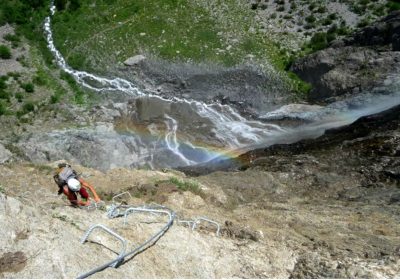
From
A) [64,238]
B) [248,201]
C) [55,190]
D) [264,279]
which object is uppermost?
[64,238]

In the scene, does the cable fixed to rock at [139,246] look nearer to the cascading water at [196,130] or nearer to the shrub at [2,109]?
the cascading water at [196,130]

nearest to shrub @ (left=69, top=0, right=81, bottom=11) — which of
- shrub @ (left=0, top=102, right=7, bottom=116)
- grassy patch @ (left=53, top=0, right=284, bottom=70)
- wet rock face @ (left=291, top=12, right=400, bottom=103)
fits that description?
grassy patch @ (left=53, top=0, right=284, bottom=70)

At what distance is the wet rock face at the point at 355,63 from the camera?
33.0m

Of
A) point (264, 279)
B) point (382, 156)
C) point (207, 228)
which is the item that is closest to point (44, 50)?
point (382, 156)

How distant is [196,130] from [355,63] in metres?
11.1

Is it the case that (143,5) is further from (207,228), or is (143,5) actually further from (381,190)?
(207,228)

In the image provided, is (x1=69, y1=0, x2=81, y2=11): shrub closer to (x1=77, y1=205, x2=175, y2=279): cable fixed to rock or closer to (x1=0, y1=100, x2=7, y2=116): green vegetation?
(x1=0, y1=100, x2=7, y2=116): green vegetation

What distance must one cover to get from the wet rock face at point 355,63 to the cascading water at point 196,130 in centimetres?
140

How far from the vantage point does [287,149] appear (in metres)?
28.7

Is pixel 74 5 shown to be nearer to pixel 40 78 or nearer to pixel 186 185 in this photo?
pixel 40 78

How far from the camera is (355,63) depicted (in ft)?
112

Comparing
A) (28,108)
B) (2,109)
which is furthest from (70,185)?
(2,109)

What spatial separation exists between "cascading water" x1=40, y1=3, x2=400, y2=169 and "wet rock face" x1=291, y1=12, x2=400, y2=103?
55.2 inches

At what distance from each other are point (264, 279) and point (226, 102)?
2460 cm
